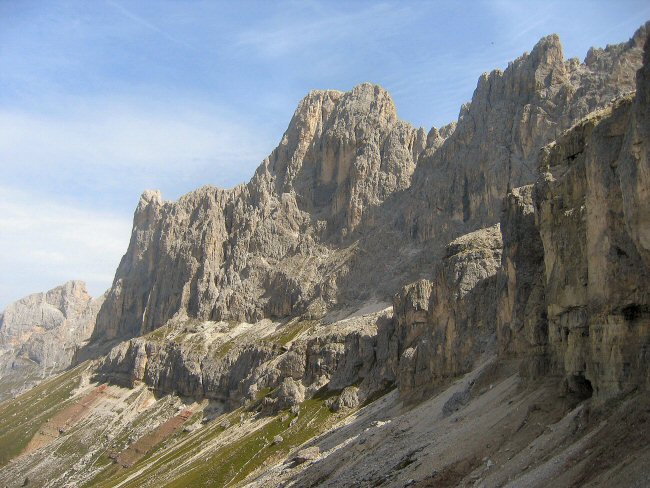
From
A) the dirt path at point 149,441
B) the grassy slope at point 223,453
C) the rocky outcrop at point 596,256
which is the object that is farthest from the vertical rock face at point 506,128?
the rocky outcrop at point 596,256

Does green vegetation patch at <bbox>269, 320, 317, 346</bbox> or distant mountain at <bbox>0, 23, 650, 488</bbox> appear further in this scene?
green vegetation patch at <bbox>269, 320, 317, 346</bbox>

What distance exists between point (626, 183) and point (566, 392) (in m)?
16.5

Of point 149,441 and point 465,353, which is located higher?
point 465,353

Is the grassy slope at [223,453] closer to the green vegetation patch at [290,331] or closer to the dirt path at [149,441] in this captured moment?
the dirt path at [149,441]

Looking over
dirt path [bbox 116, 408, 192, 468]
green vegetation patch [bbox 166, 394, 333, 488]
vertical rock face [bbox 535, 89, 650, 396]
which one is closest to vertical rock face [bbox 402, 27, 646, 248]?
green vegetation patch [bbox 166, 394, 333, 488]

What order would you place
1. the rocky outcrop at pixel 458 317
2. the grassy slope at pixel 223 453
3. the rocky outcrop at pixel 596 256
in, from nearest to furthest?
the rocky outcrop at pixel 596 256 → the rocky outcrop at pixel 458 317 → the grassy slope at pixel 223 453

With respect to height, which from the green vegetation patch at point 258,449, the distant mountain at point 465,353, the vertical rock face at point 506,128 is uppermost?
the vertical rock face at point 506,128

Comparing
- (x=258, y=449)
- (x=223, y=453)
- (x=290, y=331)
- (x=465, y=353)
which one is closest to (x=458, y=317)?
(x=465, y=353)

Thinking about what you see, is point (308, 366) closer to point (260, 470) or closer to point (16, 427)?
point (260, 470)

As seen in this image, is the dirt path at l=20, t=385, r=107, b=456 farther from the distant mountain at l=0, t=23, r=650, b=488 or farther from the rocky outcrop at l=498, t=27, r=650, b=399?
the rocky outcrop at l=498, t=27, r=650, b=399

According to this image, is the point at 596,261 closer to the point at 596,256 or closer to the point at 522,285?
the point at 596,256

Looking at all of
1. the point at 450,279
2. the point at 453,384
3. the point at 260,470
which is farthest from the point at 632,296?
the point at 260,470

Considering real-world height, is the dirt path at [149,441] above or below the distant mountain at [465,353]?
below

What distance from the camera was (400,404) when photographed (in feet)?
293
